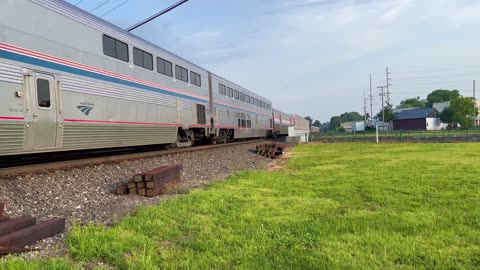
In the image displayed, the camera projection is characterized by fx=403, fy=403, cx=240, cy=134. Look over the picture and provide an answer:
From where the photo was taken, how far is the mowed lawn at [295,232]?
14.5ft

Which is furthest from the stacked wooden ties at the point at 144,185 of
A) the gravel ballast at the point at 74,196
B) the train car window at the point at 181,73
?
the train car window at the point at 181,73

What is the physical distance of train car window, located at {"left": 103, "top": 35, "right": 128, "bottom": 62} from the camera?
1102cm

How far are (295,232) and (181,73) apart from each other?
12.3 metres

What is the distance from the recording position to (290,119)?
54.8 m

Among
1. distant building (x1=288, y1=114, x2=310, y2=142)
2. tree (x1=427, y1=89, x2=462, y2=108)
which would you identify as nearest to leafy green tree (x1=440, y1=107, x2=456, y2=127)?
distant building (x1=288, y1=114, x2=310, y2=142)

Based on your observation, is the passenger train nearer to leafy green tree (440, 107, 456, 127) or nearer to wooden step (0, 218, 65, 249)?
wooden step (0, 218, 65, 249)

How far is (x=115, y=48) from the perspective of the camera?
11.5m

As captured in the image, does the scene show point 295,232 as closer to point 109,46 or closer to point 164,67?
point 109,46

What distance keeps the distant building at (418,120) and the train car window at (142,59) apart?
97743mm

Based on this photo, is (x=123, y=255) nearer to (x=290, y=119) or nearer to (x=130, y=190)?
(x=130, y=190)

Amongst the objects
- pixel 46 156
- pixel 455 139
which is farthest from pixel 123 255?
pixel 455 139

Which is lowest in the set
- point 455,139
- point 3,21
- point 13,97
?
point 455,139

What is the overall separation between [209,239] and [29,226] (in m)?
2.31

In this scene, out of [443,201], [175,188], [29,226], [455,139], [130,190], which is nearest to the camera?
[29,226]
